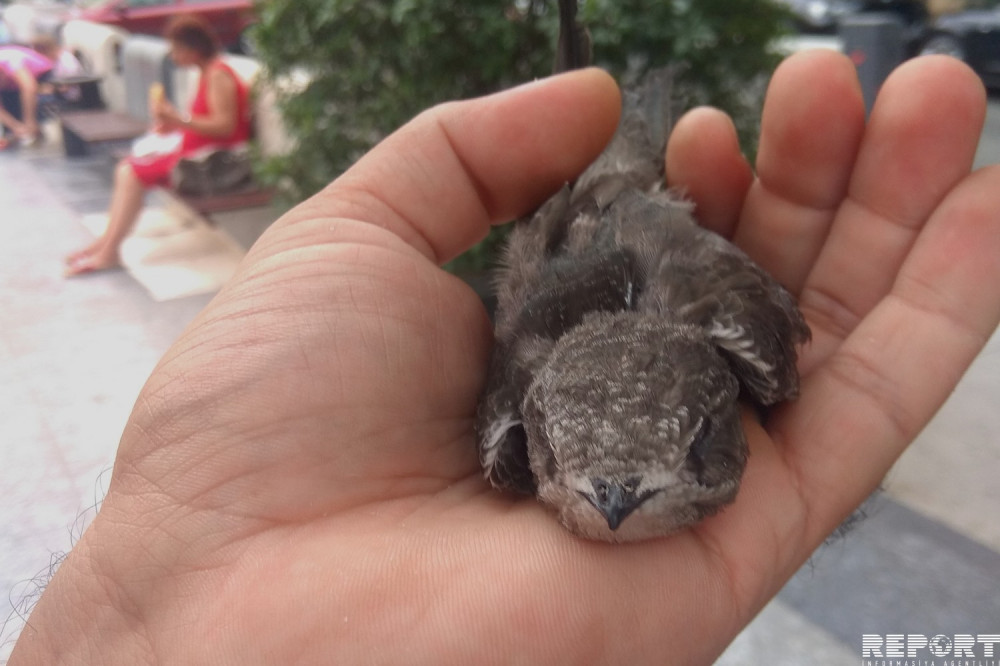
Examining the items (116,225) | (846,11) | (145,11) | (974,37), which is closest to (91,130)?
(116,225)

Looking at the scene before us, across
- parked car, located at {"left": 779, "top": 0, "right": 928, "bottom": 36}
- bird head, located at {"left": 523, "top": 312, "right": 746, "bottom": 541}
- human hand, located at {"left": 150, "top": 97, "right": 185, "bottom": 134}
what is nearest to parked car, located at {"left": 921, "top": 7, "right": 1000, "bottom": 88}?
parked car, located at {"left": 779, "top": 0, "right": 928, "bottom": 36}

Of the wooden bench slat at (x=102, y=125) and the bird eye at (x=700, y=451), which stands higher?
the bird eye at (x=700, y=451)

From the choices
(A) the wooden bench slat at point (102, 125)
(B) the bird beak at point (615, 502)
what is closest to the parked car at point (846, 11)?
(B) the bird beak at point (615, 502)

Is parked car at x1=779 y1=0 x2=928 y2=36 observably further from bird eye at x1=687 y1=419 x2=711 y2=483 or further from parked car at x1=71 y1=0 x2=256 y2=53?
parked car at x1=71 y1=0 x2=256 y2=53

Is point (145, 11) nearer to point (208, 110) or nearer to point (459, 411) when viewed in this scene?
point (208, 110)

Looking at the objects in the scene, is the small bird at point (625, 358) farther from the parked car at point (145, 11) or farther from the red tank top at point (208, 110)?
the parked car at point (145, 11)
